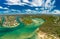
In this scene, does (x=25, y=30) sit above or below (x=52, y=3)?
below

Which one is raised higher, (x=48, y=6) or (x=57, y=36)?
(x=48, y=6)

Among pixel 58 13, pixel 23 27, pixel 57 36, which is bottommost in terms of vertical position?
pixel 57 36

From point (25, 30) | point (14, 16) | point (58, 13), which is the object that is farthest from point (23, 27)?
point (58, 13)

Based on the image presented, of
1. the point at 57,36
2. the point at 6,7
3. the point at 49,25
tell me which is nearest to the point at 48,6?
the point at 49,25

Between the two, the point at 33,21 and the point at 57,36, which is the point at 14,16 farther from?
the point at 57,36

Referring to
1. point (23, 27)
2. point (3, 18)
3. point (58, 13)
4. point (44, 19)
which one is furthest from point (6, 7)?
point (58, 13)

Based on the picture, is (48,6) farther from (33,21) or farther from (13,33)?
(13,33)
